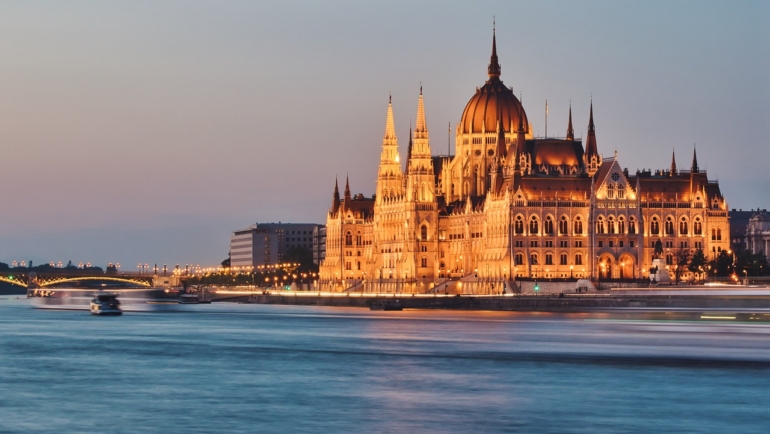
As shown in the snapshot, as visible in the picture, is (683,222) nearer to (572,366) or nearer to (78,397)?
(572,366)

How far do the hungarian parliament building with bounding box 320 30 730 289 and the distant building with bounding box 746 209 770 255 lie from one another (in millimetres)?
24420

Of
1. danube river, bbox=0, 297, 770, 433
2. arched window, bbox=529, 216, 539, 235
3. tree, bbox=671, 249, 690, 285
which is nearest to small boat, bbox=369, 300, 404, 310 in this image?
arched window, bbox=529, 216, 539, 235

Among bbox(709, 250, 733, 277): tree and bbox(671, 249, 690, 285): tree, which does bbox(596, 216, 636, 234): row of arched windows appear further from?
bbox(709, 250, 733, 277): tree

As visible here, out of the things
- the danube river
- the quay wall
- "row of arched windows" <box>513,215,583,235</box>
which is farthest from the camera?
"row of arched windows" <box>513,215,583,235</box>

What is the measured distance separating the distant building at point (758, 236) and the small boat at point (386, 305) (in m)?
56.1

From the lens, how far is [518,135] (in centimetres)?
17075

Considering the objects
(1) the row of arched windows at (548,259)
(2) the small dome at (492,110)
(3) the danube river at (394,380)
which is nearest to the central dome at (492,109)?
(2) the small dome at (492,110)

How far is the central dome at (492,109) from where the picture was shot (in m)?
182

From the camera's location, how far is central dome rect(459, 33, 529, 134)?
599ft

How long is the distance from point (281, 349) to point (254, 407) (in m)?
29.3

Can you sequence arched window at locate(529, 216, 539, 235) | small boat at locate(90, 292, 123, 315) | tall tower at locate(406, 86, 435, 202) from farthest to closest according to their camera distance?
tall tower at locate(406, 86, 435, 202) < arched window at locate(529, 216, 539, 235) < small boat at locate(90, 292, 123, 315)

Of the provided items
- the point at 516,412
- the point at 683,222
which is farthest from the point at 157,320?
the point at 516,412

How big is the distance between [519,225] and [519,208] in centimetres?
182

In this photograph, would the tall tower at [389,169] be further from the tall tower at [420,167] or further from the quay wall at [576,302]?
the quay wall at [576,302]
